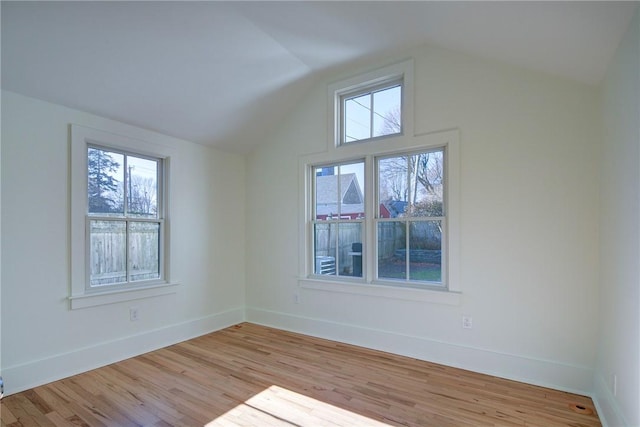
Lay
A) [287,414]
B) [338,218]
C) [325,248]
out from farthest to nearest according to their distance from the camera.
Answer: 1. [325,248]
2. [338,218]
3. [287,414]

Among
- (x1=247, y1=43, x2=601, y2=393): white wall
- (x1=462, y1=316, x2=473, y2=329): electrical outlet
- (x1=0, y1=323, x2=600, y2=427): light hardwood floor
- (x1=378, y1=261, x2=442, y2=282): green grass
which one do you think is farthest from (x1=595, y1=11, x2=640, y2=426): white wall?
(x1=378, y1=261, x2=442, y2=282): green grass

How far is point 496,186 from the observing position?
9.31ft

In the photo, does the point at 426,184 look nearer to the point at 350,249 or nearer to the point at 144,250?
the point at 350,249

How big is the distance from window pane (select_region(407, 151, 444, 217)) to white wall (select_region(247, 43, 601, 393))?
248 millimetres

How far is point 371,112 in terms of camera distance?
362 cm

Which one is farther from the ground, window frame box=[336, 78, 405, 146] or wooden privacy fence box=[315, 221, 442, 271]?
window frame box=[336, 78, 405, 146]

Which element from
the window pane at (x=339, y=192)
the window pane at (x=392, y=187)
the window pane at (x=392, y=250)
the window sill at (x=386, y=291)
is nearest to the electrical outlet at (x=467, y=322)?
the window sill at (x=386, y=291)

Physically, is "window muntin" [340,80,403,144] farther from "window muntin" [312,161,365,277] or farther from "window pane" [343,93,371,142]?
"window muntin" [312,161,365,277]

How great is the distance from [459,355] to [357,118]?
103 inches

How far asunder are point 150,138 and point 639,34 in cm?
390

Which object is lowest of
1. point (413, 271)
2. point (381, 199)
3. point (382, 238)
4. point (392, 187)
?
point (413, 271)

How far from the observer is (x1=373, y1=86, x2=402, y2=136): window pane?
136 inches

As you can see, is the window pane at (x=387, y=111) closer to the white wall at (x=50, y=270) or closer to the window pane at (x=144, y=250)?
the white wall at (x=50, y=270)

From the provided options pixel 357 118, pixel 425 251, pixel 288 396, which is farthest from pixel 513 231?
pixel 288 396
